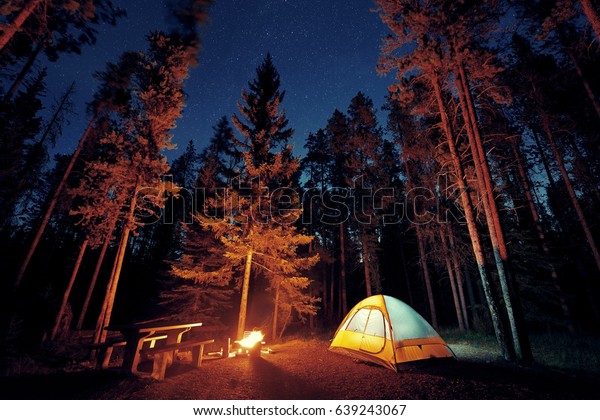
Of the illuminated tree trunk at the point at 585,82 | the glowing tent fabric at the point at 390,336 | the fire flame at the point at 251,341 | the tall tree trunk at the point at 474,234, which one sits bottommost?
the fire flame at the point at 251,341

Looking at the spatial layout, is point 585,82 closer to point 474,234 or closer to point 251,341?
point 474,234

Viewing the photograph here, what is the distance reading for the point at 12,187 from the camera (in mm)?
14734

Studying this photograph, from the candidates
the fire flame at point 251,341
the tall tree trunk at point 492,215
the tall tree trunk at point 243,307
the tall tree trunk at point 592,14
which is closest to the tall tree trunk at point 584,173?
the tall tree trunk at point 592,14

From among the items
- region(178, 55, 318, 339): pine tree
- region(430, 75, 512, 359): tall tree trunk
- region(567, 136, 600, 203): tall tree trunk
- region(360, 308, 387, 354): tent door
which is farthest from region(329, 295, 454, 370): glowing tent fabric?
region(567, 136, 600, 203): tall tree trunk

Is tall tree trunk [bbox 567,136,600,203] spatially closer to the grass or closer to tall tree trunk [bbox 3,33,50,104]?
the grass

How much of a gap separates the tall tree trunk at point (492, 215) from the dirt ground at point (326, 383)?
47.6 inches

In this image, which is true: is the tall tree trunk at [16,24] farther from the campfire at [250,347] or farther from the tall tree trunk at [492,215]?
the tall tree trunk at [492,215]

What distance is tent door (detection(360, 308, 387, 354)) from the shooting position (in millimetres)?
7332

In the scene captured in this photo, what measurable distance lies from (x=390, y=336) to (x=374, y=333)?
0.69 m

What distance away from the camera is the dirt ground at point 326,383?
4.70 m

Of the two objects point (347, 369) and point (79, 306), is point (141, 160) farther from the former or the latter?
point (79, 306)

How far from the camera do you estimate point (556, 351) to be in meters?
9.59

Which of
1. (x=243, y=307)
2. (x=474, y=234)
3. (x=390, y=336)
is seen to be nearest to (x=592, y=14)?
(x=474, y=234)
